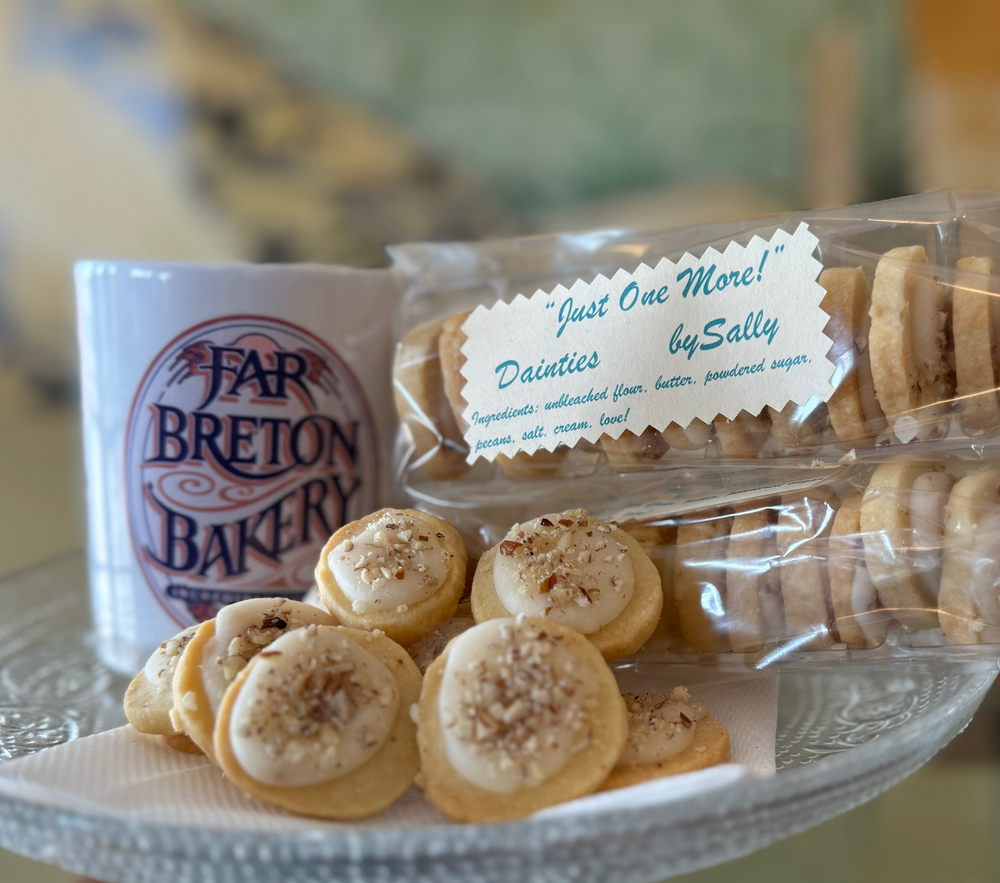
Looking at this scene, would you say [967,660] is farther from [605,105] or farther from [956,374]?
[605,105]

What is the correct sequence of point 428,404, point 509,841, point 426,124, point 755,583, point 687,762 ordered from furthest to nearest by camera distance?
point 426,124 → point 428,404 → point 755,583 → point 687,762 → point 509,841

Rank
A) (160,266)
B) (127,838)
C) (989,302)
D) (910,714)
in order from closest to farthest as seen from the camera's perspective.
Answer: (127,838) → (989,302) → (910,714) → (160,266)

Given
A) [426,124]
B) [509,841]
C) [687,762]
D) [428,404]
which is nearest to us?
[509,841]

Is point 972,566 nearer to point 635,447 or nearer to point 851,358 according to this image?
point 851,358

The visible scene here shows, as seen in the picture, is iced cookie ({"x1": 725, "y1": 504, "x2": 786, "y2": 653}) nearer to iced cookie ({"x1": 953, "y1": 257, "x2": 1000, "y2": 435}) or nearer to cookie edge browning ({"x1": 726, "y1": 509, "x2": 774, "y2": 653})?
cookie edge browning ({"x1": 726, "y1": 509, "x2": 774, "y2": 653})

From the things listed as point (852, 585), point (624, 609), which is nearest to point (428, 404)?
point (624, 609)

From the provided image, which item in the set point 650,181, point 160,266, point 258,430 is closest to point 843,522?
point 258,430
